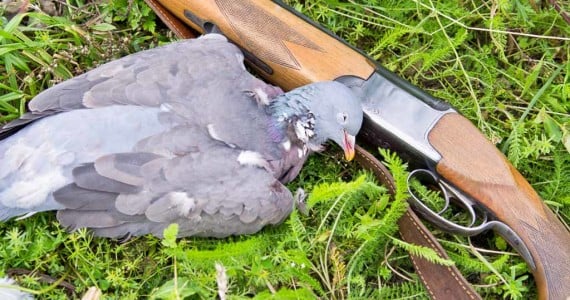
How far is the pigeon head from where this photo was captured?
3.40 meters

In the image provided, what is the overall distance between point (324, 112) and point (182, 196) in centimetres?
78

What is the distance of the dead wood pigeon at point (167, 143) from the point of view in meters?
3.19

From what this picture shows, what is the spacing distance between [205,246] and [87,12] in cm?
150

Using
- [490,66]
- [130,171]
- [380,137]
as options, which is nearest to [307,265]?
[380,137]

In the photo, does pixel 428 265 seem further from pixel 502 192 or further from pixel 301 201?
pixel 301 201

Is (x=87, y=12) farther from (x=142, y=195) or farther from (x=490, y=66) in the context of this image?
(x=490, y=66)

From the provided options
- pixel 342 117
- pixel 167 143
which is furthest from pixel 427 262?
pixel 167 143

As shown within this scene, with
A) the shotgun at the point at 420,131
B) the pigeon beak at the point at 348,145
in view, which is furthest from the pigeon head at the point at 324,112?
the shotgun at the point at 420,131

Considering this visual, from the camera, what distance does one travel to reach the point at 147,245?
3.60m

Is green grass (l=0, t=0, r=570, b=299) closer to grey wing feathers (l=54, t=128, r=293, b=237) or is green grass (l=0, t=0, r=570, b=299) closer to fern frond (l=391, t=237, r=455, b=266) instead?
fern frond (l=391, t=237, r=455, b=266)

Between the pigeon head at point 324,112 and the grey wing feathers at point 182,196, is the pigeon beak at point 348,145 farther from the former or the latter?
the grey wing feathers at point 182,196

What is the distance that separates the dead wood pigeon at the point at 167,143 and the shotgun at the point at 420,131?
17 cm

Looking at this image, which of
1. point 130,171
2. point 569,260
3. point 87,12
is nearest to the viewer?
point 130,171

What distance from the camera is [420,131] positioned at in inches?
135
